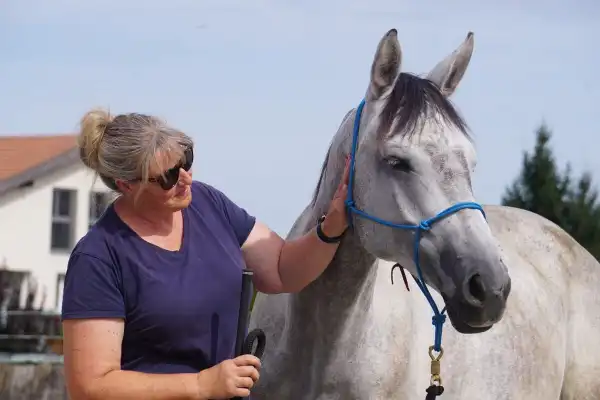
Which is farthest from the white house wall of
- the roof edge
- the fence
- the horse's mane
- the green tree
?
the horse's mane

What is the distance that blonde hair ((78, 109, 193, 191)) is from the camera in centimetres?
351

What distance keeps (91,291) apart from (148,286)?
17 centimetres

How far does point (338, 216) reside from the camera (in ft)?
13.2

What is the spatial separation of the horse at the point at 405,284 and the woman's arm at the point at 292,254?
2.3 inches

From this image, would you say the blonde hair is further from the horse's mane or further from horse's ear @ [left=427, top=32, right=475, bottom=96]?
horse's ear @ [left=427, top=32, right=475, bottom=96]

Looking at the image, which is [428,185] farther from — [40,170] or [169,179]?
[40,170]

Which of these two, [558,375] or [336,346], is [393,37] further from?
[558,375]

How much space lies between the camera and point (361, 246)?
4133mm

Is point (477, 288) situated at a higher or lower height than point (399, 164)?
lower

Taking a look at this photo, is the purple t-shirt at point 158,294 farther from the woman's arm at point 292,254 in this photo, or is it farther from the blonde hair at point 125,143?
the woman's arm at point 292,254

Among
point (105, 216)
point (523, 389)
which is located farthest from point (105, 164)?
point (523, 389)

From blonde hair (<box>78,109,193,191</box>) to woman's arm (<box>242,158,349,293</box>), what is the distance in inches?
24.9

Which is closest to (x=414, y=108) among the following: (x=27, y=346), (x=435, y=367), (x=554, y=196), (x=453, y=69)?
(x=453, y=69)

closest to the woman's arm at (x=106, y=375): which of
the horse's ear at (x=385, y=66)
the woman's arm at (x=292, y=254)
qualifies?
the woman's arm at (x=292, y=254)
